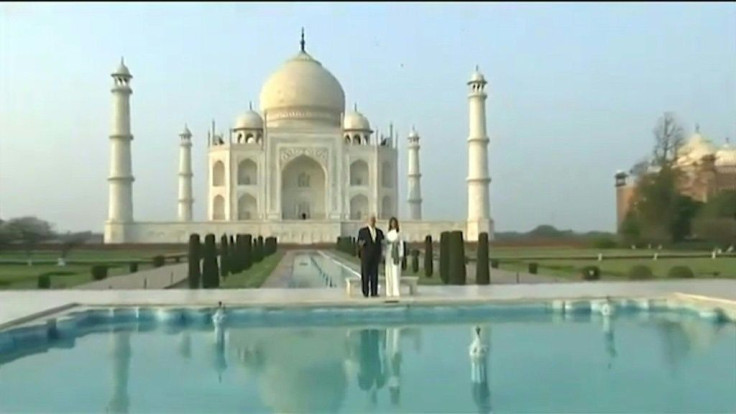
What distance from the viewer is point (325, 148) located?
34594mm

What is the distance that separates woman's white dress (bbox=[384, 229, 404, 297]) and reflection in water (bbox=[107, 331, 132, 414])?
259cm

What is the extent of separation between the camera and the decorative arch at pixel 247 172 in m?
34.8

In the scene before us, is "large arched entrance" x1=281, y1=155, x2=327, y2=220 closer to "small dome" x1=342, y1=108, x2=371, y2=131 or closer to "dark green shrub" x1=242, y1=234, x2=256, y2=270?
"small dome" x1=342, y1=108, x2=371, y2=131

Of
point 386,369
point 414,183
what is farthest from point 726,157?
point 386,369

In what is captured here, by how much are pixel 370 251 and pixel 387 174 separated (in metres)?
28.0

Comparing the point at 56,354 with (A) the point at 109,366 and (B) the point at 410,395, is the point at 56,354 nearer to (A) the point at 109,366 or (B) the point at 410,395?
(A) the point at 109,366

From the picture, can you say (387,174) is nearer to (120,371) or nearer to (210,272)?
(210,272)

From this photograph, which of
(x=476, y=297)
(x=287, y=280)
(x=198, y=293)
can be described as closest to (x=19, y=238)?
(x=287, y=280)

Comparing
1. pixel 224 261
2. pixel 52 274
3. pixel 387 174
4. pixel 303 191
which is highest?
pixel 387 174

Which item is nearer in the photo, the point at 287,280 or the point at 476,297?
the point at 476,297

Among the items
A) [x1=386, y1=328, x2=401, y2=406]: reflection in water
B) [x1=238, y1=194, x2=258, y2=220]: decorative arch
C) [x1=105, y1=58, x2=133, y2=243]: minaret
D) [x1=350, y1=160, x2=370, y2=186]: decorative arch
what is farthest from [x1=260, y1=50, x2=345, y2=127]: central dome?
[x1=386, y1=328, x2=401, y2=406]: reflection in water

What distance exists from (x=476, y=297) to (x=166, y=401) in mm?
4616

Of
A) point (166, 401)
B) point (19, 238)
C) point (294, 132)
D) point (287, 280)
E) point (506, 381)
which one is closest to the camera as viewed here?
point (166, 401)

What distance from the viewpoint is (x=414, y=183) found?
37531mm
